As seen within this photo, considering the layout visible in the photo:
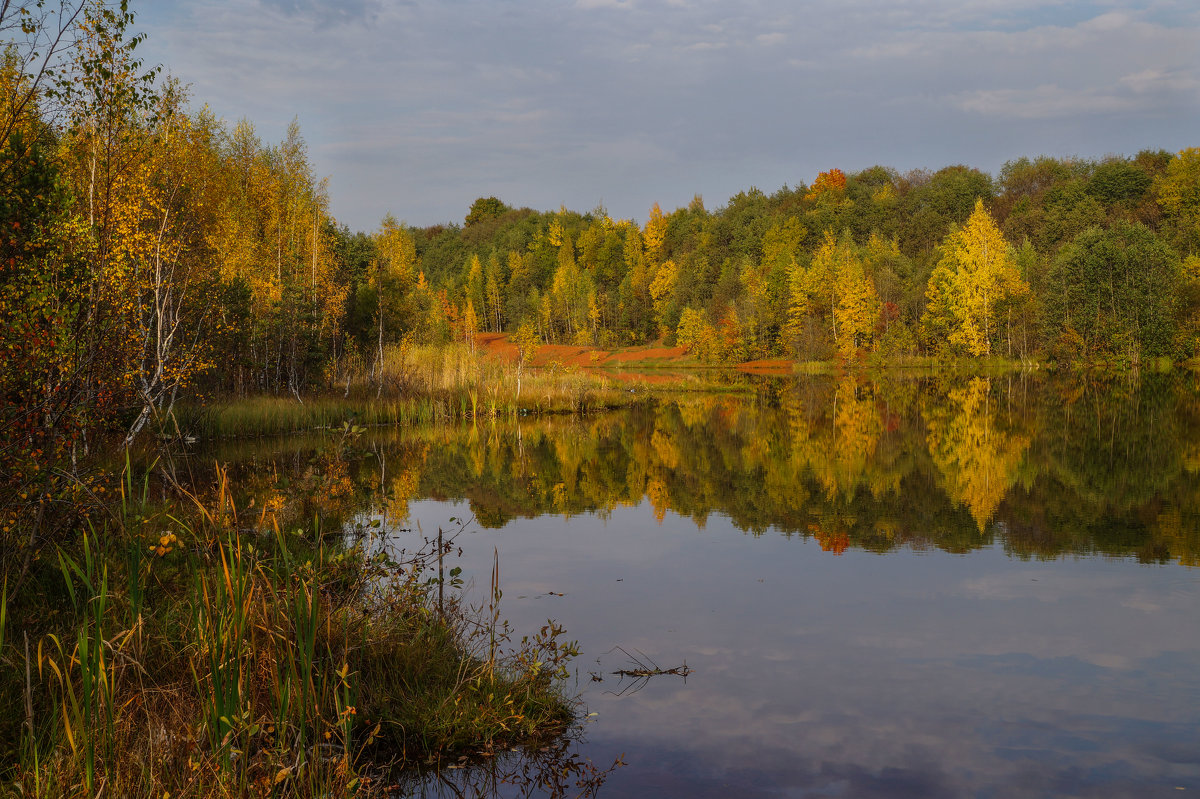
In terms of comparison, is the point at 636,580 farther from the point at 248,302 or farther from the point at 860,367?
the point at 860,367

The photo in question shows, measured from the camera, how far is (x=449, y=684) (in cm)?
498

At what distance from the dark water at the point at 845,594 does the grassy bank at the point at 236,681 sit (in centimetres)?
45

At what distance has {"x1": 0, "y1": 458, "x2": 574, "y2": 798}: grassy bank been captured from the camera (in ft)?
11.0

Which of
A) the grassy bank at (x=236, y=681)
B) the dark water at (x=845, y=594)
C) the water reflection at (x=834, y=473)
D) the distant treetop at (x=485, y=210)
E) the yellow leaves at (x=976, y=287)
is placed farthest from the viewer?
the distant treetop at (x=485, y=210)

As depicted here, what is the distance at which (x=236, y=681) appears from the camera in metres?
3.45

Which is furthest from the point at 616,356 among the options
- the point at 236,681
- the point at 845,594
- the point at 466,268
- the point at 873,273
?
the point at 236,681

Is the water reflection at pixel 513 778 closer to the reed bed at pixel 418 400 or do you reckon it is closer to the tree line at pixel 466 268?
the tree line at pixel 466 268

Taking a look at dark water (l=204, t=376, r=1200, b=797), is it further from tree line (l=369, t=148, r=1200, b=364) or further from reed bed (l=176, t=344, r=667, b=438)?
tree line (l=369, t=148, r=1200, b=364)

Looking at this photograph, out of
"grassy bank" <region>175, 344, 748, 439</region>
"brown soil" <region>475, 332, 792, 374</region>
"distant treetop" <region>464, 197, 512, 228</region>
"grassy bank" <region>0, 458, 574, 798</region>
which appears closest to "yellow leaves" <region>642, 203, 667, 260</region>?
"brown soil" <region>475, 332, 792, 374</region>

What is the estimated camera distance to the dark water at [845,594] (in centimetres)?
467

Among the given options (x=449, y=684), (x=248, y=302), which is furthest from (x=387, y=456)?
(x=449, y=684)

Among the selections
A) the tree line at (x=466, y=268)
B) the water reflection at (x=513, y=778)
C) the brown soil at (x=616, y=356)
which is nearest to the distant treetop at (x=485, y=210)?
the tree line at (x=466, y=268)

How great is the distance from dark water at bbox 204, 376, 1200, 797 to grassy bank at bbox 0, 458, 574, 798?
45cm

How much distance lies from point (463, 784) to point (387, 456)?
42.3 feet
